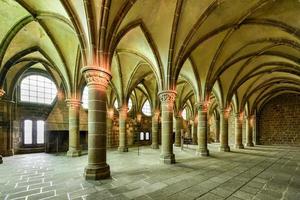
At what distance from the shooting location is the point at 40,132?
1188cm

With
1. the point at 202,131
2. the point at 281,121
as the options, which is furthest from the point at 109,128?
the point at 281,121

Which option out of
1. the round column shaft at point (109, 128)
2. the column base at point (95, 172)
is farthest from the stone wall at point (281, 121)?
the column base at point (95, 172)

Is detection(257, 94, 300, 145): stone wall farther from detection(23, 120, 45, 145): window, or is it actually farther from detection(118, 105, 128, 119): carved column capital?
detection(23, 120, 45, 145): window

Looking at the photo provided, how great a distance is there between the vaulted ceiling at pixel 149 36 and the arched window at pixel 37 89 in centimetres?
117

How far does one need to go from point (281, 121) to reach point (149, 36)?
18.9 m

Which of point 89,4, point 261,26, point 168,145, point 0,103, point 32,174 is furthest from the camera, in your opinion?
point 0,103

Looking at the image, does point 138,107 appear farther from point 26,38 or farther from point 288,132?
point 288,132

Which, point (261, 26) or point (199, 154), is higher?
point (261, 26)

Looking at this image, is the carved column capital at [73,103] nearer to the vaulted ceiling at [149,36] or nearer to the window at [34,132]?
the vaulted ceiling at [149,36]

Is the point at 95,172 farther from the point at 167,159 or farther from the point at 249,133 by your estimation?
the point at 249,133

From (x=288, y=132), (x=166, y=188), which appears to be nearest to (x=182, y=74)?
(x=166, y=188)

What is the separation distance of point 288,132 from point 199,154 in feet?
48.9

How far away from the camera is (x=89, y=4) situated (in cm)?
464

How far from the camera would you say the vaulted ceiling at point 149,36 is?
5.01 metres
